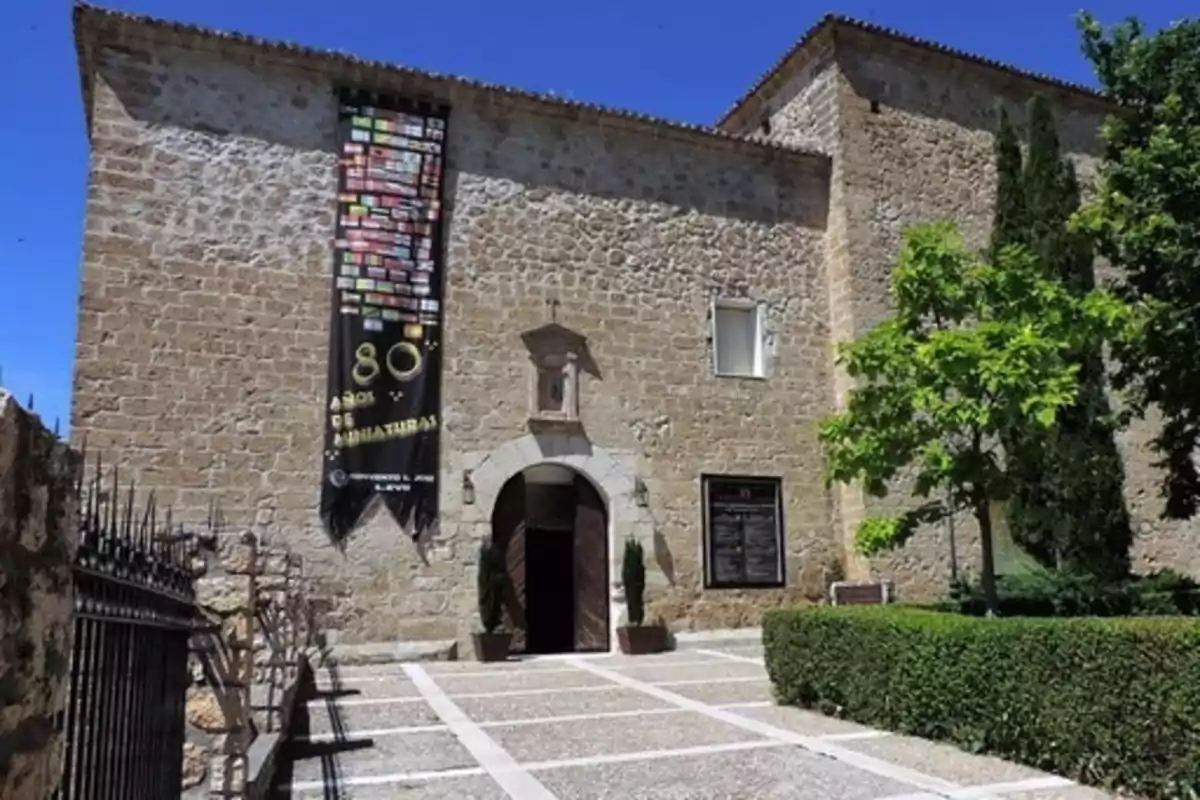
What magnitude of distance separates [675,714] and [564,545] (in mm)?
6217

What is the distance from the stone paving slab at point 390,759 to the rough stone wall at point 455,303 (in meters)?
5.05

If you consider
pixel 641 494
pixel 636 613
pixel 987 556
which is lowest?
pixel 636 613

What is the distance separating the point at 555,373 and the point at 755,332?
329cm

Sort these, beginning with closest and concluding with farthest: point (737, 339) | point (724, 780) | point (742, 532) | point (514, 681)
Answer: point (724, 780) < point (514, 681) < point (742, 532) < point (737, 339)

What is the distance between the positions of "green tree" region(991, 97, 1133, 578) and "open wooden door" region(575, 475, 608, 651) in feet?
18.5

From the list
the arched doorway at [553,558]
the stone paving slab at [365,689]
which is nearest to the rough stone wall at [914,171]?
the arched doorway at [553,558]

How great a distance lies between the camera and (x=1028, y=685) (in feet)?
18.3

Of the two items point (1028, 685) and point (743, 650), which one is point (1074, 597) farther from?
point (1028, 685)

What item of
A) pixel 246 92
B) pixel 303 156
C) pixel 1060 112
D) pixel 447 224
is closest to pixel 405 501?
pixel 447 224

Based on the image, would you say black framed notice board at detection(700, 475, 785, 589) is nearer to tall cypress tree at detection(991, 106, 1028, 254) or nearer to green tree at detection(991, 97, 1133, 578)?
green tree at detection(991, 97, 1133, 578)

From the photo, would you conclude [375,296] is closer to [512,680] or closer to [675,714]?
[512,680]

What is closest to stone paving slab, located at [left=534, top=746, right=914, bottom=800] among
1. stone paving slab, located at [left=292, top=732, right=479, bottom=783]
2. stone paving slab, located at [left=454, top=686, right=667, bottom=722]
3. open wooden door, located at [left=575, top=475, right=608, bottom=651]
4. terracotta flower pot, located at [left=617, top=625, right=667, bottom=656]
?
stone paving slab, located at [left=292, top=732, right=479, bottom=783]

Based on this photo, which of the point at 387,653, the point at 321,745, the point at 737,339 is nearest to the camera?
the point at 321,745

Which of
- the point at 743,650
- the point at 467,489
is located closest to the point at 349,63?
the point at 467,489
